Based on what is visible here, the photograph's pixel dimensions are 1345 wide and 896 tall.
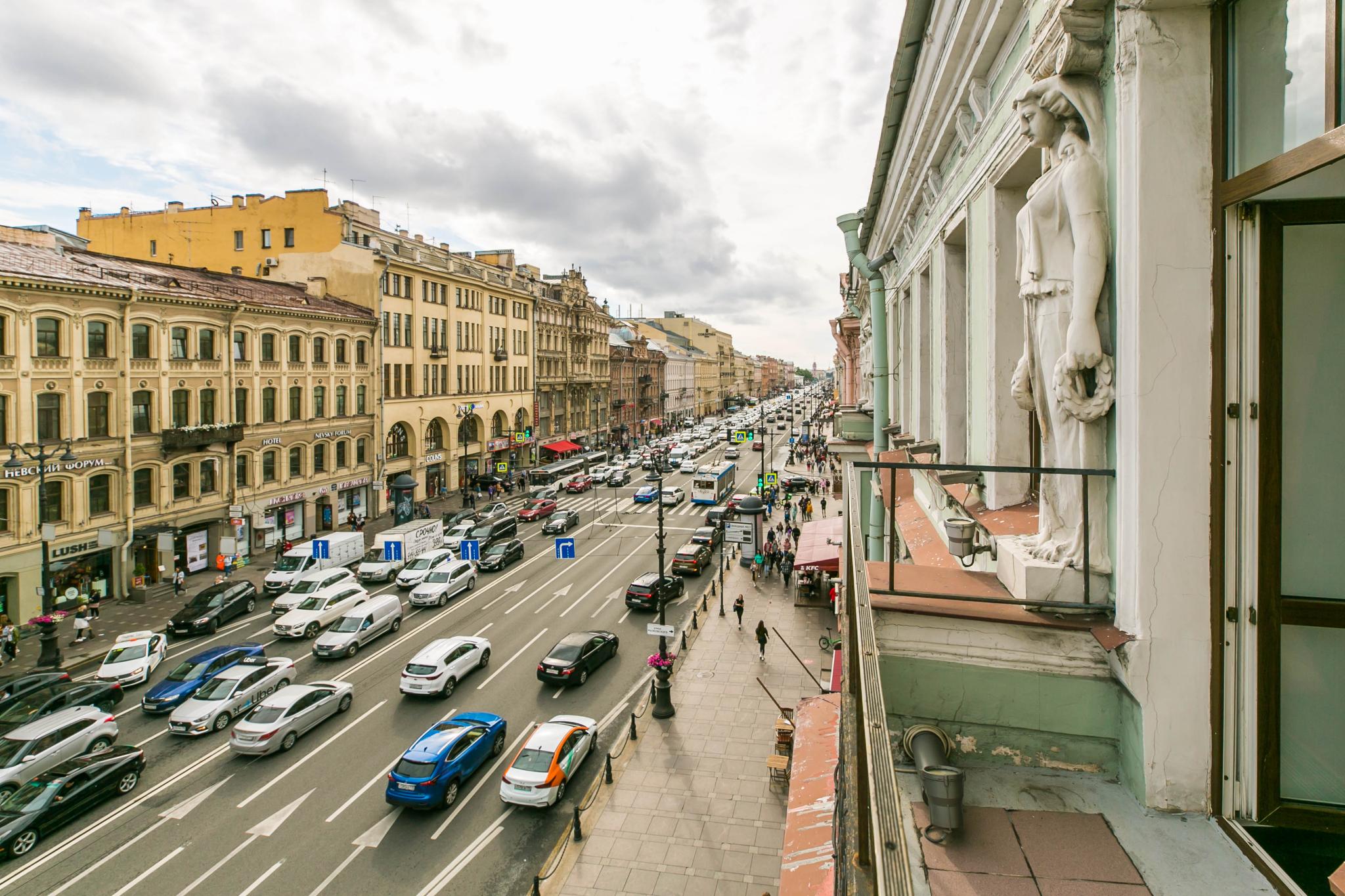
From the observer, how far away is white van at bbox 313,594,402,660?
23453 millimetres

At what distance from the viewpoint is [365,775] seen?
53.6 feet

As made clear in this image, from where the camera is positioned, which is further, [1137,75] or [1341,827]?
[1137,75]

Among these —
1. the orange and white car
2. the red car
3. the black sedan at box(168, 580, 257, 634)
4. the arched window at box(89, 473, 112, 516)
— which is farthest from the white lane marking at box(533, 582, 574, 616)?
the arched window at box(89, 473, 112, 516)

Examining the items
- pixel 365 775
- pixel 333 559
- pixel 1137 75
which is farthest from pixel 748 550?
pixel 1137 75

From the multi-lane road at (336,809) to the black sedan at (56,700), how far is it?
1.97ft

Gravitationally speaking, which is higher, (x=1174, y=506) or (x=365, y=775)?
(x=1174, y=506)

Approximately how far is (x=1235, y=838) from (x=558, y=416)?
246ft

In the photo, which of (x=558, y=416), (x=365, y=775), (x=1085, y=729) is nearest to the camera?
(x=1085, y=729)

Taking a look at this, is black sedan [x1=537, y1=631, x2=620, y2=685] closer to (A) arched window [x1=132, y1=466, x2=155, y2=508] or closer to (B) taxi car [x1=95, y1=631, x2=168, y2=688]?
(B) taxi car [x1=95, y1=631, x2=168, y2=688]

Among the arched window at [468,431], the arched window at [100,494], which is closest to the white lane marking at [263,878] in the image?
the arched window at [100,494]

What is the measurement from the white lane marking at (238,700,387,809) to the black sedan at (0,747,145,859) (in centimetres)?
291

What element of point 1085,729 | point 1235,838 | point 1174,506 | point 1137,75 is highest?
point 1137,75

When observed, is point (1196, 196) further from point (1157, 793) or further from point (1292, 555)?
point (1157, 793)

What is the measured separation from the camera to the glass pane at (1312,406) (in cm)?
Result: 279
